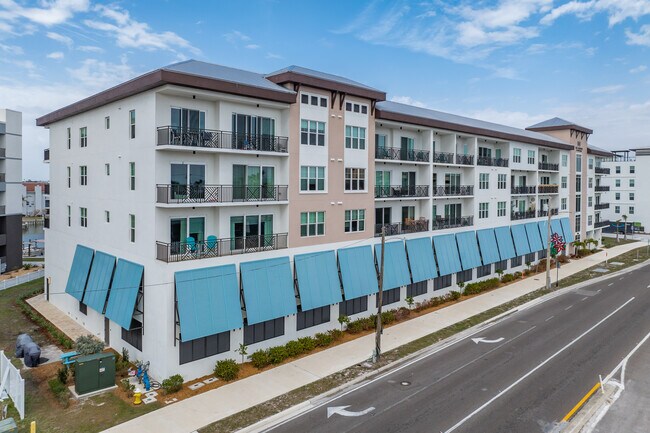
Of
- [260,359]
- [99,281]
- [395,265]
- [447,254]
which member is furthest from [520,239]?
[99,281]

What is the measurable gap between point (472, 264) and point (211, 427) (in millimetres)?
31117

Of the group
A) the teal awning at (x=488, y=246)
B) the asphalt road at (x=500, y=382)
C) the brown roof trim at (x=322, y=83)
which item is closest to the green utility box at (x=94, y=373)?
the asphalt road at (x=500, y=382)

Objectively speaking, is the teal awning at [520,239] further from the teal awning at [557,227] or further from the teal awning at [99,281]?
the teal awning at [99,281]

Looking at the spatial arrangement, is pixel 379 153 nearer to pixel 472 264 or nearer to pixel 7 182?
pixel 472 264

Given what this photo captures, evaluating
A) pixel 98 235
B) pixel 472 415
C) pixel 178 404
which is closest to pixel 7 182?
pixel 98 235

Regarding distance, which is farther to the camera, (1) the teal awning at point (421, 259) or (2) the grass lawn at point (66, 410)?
(1) the teal awning at point (421, 259)

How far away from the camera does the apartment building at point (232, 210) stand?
23203mm

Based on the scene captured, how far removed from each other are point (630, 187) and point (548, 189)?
51551 mm

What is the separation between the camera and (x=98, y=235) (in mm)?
29281

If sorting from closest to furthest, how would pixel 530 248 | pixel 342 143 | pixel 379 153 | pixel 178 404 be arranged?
pixel 178 404 < pixel 342 143 < pixel 379 153 < pixel 530 248

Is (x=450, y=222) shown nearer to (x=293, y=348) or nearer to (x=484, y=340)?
(x=484, y=340)

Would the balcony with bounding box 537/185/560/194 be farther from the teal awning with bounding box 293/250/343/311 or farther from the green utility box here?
the green utility box

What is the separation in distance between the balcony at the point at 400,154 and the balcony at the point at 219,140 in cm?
1075

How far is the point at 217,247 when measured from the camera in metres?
24.8
